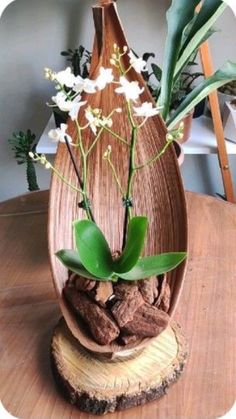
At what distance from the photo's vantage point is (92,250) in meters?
0.43

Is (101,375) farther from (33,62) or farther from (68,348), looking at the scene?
(33,62)

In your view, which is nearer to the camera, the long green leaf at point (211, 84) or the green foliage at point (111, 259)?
the green foliage at point (111, 259)

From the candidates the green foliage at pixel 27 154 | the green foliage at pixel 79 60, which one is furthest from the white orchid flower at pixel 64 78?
the green foliage at pixel 27 154

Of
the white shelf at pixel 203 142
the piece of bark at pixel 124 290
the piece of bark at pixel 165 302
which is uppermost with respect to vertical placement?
the piece of bark at pixel 124 290

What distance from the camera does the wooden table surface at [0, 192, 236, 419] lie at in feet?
1.51

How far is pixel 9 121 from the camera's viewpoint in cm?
133

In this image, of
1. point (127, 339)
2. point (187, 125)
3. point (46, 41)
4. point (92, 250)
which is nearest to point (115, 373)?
point (127, 339)

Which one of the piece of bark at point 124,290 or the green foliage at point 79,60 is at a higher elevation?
the green foliage at point 79,60

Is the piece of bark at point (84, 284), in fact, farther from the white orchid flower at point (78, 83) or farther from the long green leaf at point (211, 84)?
the long green leaf at point (211, 84)

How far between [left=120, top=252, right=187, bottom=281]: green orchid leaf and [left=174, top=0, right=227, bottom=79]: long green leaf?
0.41 meters

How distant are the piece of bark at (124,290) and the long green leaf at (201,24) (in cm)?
44

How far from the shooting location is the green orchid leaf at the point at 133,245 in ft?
1.40

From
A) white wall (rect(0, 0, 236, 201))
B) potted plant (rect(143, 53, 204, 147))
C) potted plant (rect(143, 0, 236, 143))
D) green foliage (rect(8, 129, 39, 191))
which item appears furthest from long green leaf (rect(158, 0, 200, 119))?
green foliage (rect(8, 129, 39, 191))

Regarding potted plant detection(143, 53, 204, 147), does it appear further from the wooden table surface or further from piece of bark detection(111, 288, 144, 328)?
piece of bark detection(111, 288, 144, 328)
